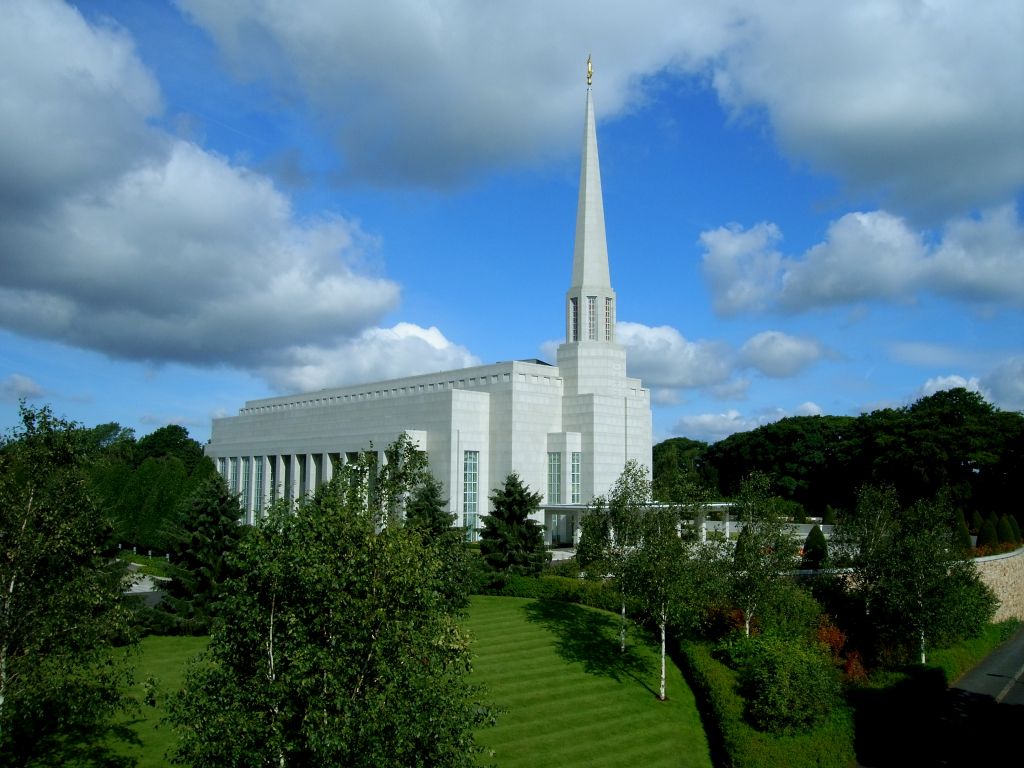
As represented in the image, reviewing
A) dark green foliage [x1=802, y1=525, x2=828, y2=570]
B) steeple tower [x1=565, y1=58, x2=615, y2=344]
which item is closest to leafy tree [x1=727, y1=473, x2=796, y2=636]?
dark green foliage [x1=802, y1=525, x2=828, y2=570]

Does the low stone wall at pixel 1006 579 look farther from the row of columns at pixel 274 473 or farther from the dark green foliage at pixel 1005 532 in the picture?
the row of columns at pixel 274 473

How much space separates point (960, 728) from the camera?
2591 centimetres

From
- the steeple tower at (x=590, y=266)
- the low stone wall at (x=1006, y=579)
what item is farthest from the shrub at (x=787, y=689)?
Result: the steeple tower at (x=590, y=266)

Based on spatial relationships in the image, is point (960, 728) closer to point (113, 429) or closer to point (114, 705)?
point (114, 705)

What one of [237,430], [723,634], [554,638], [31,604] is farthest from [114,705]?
[237,430]

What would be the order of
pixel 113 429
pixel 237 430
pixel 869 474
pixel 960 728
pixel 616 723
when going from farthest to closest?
pixel 113 429
pixel 237 430
pixel 869 474
pixel 960 728
pixel 616 723

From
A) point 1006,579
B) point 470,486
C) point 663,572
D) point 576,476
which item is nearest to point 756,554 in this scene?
point 663,572

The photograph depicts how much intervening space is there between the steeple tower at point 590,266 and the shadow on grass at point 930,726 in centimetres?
3179

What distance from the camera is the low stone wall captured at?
41.8 m

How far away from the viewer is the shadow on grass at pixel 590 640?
27484mm

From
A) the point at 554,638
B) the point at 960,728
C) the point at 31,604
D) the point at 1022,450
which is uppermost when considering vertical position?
the point at 1022,450

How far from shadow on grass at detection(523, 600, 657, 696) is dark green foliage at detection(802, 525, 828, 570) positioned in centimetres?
1572

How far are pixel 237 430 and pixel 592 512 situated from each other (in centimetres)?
6006

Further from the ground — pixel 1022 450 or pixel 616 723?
pixel 1022 450
